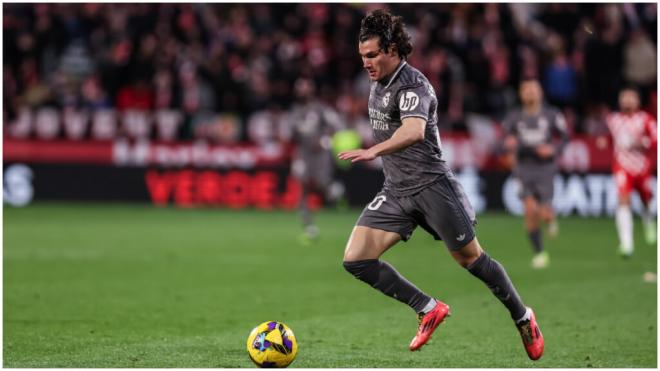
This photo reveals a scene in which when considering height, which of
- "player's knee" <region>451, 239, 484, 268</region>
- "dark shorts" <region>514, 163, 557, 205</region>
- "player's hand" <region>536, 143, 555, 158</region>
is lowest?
"dark shorts" <region>514, 163, 557, 205</region>

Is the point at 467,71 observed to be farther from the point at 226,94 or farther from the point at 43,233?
the point at 43,233

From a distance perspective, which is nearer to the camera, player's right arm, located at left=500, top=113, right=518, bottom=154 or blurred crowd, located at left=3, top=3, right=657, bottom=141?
player's right arm, located at left=500, top=113, right=518, bottom=154

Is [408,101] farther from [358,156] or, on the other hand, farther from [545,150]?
[545,150]

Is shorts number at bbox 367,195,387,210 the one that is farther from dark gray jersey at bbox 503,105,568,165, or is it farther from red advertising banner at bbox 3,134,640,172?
red advertising banner at bbox 3,134,640,172

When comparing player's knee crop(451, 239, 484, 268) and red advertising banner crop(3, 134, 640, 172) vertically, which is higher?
player's knee crop(451, 239, 484, 268)

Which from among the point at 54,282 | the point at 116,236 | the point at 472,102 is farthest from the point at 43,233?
the point at 472,102

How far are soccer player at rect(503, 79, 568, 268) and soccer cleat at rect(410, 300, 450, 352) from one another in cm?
639

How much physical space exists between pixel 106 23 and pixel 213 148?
4977mm

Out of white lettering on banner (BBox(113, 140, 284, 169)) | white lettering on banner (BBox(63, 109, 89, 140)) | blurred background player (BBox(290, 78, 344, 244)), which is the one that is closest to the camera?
blurred background player (BBox(290, 78, 344, 244))

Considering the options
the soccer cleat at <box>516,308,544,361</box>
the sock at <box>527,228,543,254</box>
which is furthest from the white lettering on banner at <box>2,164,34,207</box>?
the soccer cleat at <box>516,308,544,361</box>

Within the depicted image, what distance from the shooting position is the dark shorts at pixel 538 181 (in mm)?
13602

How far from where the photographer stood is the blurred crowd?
2286 cm

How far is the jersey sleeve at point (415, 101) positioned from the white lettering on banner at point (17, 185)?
16989 millimetres

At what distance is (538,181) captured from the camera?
44.7 ft
